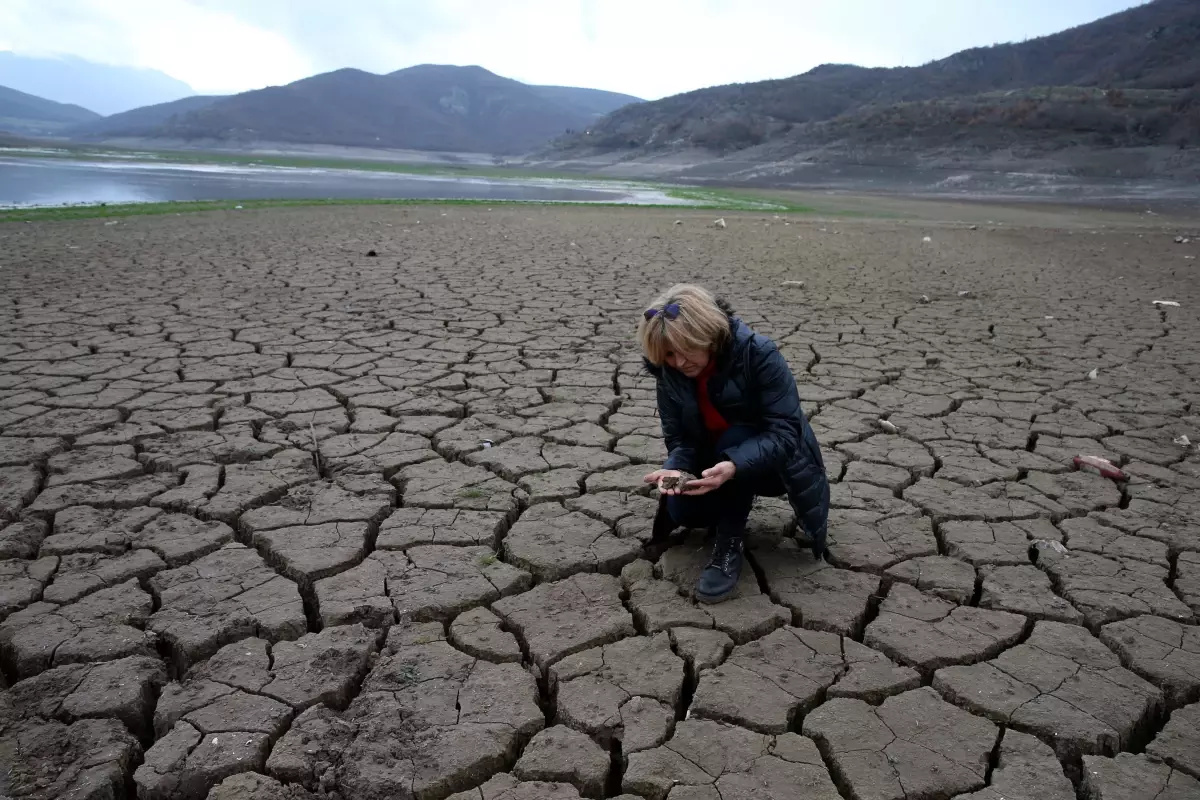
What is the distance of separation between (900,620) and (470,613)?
48.6 inches

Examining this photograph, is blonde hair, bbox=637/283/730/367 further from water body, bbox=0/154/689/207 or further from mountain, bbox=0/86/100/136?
mountain, bbox=0/86/100/136

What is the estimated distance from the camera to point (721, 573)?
244 centimetres

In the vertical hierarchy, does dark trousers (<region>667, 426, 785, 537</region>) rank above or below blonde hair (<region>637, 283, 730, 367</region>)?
below

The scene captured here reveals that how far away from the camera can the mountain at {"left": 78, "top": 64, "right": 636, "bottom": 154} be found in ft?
273

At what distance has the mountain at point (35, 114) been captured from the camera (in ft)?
371

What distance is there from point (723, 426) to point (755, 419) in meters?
0.10

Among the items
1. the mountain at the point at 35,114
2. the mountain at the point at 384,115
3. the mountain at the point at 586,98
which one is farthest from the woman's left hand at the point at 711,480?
the mountain at the point at 586,98

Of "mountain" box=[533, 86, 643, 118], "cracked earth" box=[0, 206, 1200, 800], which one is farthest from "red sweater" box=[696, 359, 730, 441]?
"mountain" box=[533, 86, 643, 118]

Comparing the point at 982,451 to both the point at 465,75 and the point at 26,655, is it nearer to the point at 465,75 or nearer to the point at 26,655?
the point at 26,655

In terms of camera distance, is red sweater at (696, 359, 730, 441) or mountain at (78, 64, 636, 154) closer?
red sweater at (696, 359, 730, 441)

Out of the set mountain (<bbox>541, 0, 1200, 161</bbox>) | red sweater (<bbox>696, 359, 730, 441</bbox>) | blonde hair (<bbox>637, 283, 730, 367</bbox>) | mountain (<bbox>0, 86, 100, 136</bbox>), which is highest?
mountain (<bbox>0, 86, 100, 136</bbox>)

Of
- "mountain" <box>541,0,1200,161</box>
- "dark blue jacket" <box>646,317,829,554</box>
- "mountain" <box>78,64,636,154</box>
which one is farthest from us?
"mountain" <box>78,64,636,154</box>

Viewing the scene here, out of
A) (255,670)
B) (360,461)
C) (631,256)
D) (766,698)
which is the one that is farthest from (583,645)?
(631,256)

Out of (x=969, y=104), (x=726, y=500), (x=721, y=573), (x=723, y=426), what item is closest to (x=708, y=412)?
(x=723, y=426)
